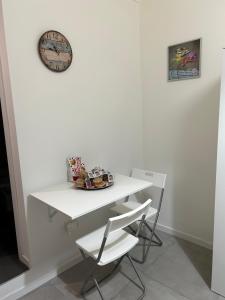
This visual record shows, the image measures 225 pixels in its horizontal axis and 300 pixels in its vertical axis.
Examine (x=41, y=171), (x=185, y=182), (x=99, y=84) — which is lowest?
(x=185, y=182)

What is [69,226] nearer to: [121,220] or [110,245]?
[110,245]

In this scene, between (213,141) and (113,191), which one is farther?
(213,141)

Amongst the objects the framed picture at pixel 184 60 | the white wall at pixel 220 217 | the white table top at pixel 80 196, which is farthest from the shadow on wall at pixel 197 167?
the white table top at pixel 80 196

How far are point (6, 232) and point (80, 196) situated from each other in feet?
4.13

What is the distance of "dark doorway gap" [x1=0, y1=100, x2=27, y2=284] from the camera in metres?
1.93

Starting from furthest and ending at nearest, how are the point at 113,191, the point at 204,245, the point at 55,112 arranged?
the point at 204,245 → the point at 55,112 → the point at 113,191

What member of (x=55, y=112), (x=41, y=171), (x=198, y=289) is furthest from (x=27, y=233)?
(x=198, y=289)

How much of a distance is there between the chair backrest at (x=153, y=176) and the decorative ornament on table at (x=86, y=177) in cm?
59

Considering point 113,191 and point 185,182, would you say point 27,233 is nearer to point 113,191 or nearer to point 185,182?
point 113,191

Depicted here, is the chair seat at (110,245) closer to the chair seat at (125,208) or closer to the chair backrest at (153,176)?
the chair seat at (125,208)

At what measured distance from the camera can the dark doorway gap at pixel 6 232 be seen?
1935 mm

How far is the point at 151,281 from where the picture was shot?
6.38 ft

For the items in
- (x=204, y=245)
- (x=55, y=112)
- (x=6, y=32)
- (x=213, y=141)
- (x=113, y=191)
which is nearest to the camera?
(x=6, y=32)

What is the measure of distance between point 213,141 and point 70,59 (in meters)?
1.45
